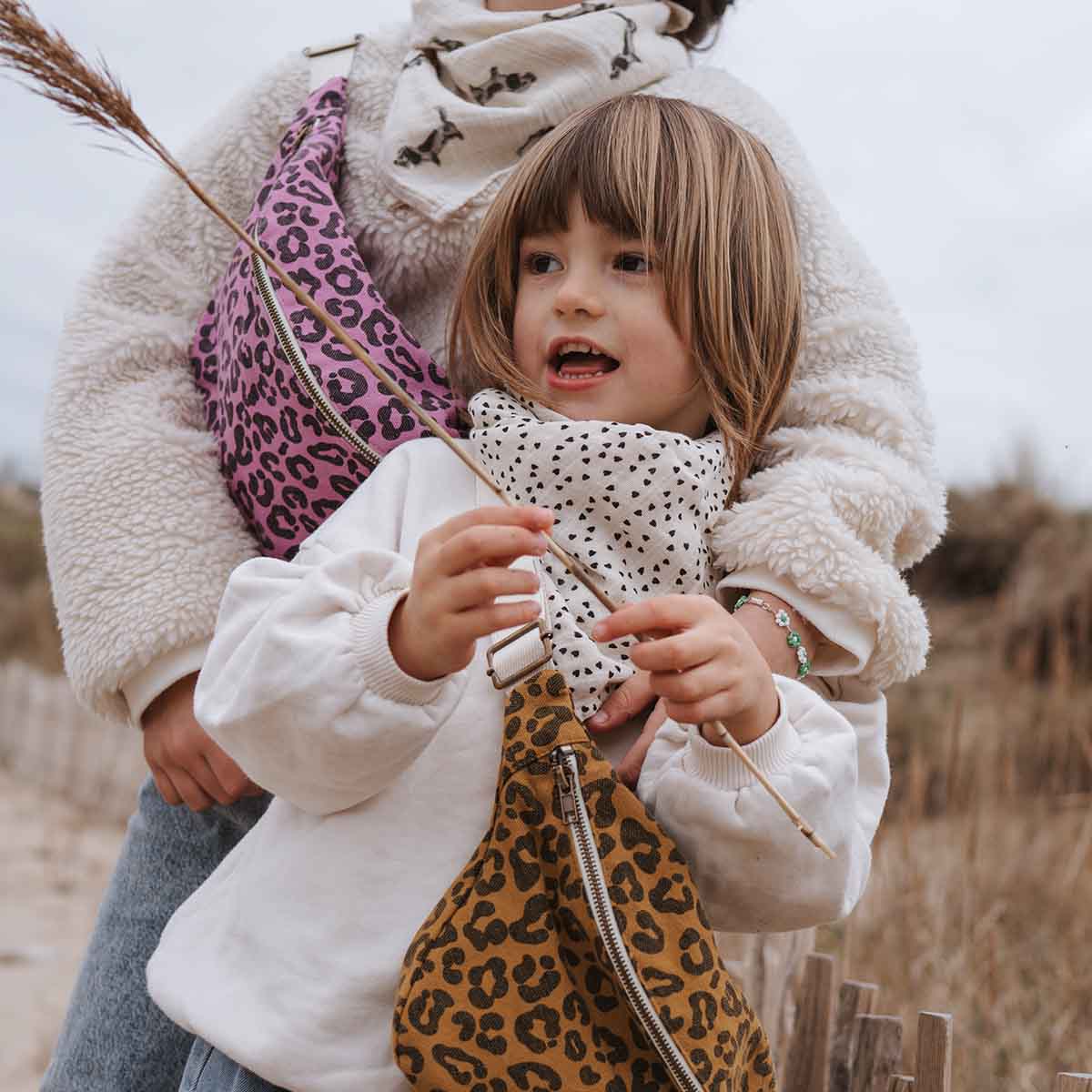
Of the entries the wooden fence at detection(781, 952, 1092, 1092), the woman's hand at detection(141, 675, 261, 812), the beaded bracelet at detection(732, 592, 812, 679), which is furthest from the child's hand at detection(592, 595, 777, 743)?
the wooden fence at detection(781, 952, 1092, 1092)

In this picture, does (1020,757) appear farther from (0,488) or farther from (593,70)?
(0,488)

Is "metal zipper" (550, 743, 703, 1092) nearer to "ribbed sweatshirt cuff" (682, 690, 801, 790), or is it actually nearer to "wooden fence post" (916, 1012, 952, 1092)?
"ribbed sweatshirt cuff" (682, 690, 801, 790)

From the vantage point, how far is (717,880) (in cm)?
114

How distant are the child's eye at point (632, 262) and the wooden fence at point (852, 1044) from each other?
0.96 meters

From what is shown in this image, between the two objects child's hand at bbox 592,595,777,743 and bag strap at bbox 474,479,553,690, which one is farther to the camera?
bag strap at bbox 474,479,553,690

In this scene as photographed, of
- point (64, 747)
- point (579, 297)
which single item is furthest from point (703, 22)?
point (64, 747)

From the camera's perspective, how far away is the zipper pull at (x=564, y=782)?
3.55 ft

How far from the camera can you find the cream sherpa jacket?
1333 mm

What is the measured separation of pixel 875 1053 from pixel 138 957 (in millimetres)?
974

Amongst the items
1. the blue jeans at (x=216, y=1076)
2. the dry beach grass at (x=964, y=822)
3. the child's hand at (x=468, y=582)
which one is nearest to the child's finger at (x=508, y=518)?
the child's hand at (x=468, y=582)

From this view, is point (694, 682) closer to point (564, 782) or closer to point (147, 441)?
point (564, 782)

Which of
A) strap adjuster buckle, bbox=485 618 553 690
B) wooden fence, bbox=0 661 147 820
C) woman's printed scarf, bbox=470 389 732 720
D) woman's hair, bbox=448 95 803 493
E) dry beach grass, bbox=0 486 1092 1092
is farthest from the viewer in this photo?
wooden fence, bbox=0 661 147 820

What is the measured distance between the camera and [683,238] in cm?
135

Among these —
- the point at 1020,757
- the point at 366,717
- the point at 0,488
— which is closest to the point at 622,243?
the point at 366,717
